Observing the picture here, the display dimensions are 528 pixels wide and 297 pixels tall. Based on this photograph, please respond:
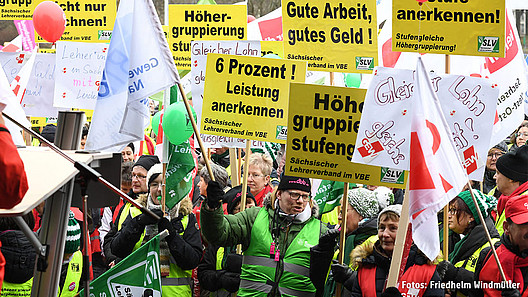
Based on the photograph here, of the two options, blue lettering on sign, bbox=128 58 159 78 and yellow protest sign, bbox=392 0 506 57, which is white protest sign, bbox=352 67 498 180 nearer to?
yellow protest sign, bbox=392 0 506 57

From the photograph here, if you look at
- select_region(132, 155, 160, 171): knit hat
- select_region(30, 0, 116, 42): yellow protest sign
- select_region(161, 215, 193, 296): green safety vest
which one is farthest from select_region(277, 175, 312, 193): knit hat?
select_region(30, 0, 116, 42): yellow protest sign

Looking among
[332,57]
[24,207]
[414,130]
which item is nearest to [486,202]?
[414,130]

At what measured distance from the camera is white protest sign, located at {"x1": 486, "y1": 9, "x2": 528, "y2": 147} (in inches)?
257

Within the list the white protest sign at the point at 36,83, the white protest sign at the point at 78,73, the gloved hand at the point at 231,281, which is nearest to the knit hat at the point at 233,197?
the gloved hand at the point at 231,281

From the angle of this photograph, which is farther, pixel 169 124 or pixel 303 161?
pixel 169 124

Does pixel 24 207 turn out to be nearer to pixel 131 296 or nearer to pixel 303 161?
pixel 131 296

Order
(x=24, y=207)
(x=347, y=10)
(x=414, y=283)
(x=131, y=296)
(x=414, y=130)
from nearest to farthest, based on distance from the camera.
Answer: (x=24, y=207), (x=414, y=130), (x=414, y=283), (x=131, y=296), (x=347, y=10)

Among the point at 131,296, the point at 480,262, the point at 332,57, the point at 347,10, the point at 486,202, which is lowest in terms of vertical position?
the point at 131,296

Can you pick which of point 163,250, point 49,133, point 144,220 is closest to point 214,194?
point 144,220

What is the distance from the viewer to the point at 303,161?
203 inches

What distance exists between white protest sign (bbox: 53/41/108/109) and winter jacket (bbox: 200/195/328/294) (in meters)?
3.65

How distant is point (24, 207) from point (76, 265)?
9.97 ft

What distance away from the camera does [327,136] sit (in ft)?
16.8

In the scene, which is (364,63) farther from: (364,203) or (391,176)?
(391,176)
